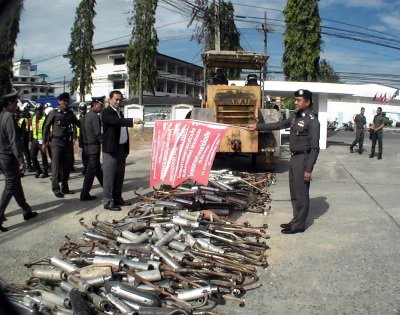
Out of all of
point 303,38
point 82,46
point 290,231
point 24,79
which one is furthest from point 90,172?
point 82,46

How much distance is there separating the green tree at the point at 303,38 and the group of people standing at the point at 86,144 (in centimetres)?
2719

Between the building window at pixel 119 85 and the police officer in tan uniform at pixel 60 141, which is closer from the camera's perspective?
the police officer in tan uniform at pixel 60 141

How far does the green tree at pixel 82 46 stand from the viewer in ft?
124

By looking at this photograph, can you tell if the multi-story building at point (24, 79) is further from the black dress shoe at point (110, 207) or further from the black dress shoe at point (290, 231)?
the black dress shoe at point (290, 231)

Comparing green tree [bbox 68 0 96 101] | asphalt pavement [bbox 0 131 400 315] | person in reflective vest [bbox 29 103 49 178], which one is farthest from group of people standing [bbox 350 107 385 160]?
green tree [bbox 68 0 96 101]

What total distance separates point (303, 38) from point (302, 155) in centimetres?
2921

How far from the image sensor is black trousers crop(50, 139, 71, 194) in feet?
26.8

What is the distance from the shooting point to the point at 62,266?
4.36 m

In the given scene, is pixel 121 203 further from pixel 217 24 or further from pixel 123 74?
pixel 123 74

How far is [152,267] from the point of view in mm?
4266

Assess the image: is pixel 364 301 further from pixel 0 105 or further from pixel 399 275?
pixel 0 105

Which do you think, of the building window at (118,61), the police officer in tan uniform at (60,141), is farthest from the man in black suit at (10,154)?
the building window at (118,61)

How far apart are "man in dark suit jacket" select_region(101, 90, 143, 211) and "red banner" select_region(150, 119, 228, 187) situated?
0.71m

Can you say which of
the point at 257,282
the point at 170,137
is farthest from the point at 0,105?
the point at 257,282
